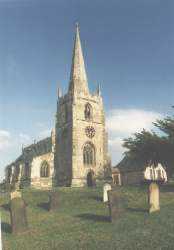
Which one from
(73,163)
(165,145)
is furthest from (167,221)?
(73,163)

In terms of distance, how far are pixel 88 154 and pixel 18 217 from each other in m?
32.2

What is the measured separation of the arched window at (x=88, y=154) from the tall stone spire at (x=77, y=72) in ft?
29.0

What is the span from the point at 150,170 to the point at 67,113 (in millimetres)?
16152

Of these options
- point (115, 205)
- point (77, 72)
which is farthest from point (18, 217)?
point (77, 72)

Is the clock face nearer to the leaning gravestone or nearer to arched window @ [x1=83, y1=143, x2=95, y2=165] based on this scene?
arched window @ [x1=83, y1=143, x2=95, y2=165]

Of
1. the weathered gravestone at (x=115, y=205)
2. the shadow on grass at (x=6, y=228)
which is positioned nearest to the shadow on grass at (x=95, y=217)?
the weathered gravestone at (x=115, y=205)

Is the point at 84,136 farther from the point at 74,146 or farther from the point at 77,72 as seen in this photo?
the point at 77,72

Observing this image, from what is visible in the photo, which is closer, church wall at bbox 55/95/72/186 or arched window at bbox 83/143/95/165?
church wall at bbox 55/95/72/186

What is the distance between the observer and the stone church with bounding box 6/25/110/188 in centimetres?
4491

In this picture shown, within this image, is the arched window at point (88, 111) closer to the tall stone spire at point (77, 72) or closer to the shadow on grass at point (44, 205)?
the tall stone spire at point (77, 72)

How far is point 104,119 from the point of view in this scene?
49.7 m

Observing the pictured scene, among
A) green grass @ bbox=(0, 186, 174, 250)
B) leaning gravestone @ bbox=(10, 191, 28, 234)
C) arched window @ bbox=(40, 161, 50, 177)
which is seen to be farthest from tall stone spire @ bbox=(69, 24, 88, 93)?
leaning gravestone @ bbox=(10, 191, 28, 234)

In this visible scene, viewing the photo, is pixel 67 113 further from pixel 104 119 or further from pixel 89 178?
pixel 89 178

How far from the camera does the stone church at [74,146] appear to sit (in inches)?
1768
